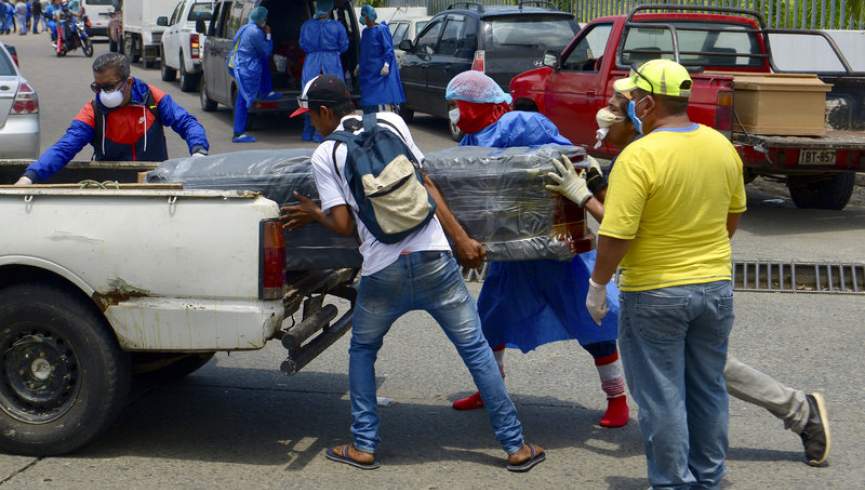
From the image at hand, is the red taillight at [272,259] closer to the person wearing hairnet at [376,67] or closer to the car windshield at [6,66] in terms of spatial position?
the car windshield at [6,66]

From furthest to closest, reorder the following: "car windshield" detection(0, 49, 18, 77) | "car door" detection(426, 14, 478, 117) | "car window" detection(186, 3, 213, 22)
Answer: "car window" detection(186, 3, 213, 22), "car door" detection(426, 14, 478, 117), "car windshield" detection(0, 49, 18, 77)

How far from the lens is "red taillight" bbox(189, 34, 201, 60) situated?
22.2 metres

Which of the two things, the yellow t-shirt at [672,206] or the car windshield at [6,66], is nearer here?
the yellow t-shirt at [672,206]

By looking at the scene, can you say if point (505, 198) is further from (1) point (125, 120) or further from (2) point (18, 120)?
(2) point (18, 120)

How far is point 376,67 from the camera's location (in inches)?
619

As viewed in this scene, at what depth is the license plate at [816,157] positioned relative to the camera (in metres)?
10.2

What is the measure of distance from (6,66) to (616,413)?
32.0 feet

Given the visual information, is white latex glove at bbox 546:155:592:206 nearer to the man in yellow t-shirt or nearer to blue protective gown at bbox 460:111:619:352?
blue protective gown at bbox 460:111:619:352

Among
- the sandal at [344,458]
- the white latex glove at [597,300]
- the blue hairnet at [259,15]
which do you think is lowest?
the sandal at [344,458]

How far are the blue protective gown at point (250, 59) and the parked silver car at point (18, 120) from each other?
3.25 meters

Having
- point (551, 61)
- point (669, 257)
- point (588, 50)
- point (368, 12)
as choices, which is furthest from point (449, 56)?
point (669, 257)

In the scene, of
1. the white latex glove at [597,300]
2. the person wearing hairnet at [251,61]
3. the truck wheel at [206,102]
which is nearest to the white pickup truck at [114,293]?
the white latex glove at [597,300]

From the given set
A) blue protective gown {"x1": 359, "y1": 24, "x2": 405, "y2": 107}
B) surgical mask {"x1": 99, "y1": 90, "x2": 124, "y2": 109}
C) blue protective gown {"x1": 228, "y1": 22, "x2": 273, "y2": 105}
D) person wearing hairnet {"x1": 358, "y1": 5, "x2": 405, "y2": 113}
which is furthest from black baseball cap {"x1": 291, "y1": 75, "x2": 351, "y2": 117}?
blue protective gown {"x1": 228, "y1": 22, "x2": 273, "y2": 105}

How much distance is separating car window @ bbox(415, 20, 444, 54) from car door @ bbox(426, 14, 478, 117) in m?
0.19
